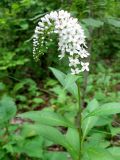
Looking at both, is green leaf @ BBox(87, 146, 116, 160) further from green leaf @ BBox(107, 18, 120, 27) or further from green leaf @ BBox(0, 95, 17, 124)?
green leaf @ BBox(107, 18, 120, 27)

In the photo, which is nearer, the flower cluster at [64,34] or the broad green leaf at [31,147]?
the flower cluster at [64,34]

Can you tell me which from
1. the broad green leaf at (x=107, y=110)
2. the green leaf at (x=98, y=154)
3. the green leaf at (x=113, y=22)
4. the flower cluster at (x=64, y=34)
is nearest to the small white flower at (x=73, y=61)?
the flower cluster at (x=64, y=34)

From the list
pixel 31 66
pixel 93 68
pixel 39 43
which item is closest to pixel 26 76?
pixel 31 66

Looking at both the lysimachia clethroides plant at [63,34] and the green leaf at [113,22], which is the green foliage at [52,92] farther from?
the lysimachia clethroides plant at [63,34]

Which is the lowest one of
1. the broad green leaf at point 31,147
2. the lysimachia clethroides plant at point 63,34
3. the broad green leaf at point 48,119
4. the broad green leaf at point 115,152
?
the broad green leaf at point 31,147

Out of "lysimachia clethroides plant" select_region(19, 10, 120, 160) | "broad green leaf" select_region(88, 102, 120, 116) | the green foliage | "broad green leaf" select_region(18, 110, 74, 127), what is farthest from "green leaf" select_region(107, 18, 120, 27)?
"broad green leaf" select_region(18, 110, 74, 127)

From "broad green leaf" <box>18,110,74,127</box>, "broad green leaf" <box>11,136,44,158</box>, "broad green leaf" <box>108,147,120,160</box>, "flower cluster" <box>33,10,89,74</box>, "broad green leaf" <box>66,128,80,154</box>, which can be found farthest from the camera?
"broad green leaf" <box>11,136,44,158</box>

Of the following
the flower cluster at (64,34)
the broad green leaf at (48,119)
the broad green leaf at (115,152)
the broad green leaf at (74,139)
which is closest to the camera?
the flower cluster at (64,34)

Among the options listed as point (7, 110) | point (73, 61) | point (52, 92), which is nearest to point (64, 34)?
Answer: point (73, 61)

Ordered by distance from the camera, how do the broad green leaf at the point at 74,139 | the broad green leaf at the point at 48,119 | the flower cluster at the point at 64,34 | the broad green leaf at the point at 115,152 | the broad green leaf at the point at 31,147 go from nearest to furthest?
the flower cluster at the point at 64,34, the broad green leaf at the point at 48,119, the broad green leaf at the point at 74,139, the broad green leaf at the point at 115,152, the broad green leaf at the point at 31,147

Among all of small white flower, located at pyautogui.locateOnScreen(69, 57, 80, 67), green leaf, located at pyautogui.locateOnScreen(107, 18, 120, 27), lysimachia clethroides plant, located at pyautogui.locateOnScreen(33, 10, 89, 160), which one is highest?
lysimachia clethroides plant, located at pyautogui.locateOnScreen(33, 10, 89, 160)

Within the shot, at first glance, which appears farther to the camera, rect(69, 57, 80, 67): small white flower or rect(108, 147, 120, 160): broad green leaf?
rect(108, 147, 120, 160): broad green leaf

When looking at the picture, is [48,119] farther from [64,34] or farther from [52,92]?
[52,92]

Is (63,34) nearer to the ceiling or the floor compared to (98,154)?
nearer to the ceiling
